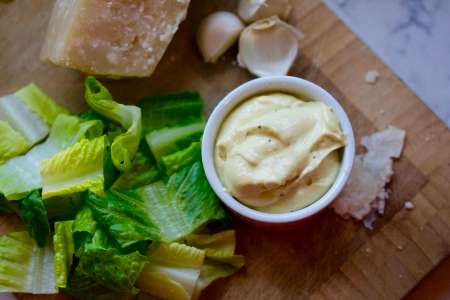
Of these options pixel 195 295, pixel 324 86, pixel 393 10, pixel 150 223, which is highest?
pixel 393 10

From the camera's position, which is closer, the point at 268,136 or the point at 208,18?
the point at 268,136

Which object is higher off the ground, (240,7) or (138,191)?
(240,7)

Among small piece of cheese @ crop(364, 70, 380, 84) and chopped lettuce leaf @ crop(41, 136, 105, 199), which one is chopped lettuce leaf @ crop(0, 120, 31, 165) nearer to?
chopped lettuce leaf @ crop(41, 136, 105, 199)

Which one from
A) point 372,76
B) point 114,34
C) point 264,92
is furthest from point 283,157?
point 114,34

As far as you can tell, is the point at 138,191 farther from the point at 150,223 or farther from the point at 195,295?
the point at 195,295

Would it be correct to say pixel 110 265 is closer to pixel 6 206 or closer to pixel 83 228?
pixel 83 228

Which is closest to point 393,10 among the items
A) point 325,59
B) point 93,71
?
point 325,59

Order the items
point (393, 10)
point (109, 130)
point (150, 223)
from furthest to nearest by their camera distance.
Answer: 1. point (393, 10)
2. point (109, 130)
3. point (150, 223)

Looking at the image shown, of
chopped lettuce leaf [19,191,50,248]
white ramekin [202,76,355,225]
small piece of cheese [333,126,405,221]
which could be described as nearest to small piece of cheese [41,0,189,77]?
white ramekin [202,76,355,225]
